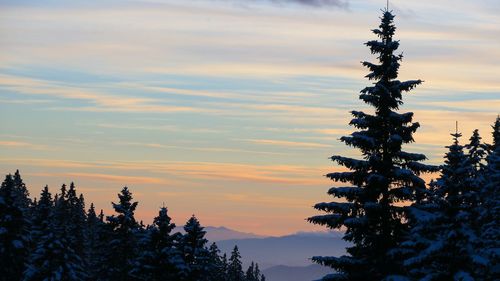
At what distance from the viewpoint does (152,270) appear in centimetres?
6894

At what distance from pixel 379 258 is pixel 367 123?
5437mm

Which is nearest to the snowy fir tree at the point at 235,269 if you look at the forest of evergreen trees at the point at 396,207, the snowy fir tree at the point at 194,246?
the snowy fir tree at the point at 194,246

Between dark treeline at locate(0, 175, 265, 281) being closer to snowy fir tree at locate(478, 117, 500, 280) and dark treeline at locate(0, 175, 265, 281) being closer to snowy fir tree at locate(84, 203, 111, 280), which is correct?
snowy fir tree at locate(84, 203, 111, 280)

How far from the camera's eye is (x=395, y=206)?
3312 cm

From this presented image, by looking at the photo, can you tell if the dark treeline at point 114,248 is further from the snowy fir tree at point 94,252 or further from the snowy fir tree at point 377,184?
the snowy fir tree at point 377,184

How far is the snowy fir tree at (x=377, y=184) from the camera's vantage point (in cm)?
3275

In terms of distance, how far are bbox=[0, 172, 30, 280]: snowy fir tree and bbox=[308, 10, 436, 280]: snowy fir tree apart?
46655mm

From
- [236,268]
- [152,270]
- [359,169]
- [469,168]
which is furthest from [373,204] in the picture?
[236,268]

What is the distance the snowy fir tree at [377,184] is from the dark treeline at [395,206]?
0.04 m

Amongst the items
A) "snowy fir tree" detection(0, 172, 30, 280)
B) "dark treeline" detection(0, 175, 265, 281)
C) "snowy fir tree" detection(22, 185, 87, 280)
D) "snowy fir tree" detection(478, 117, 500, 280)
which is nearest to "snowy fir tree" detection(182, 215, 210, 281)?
"dark treeline" detection(0, 175, 265, 281)

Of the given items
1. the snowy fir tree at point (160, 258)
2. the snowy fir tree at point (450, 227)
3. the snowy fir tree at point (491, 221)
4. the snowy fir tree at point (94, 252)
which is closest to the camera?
the snowy fir tree at point (450, 227)

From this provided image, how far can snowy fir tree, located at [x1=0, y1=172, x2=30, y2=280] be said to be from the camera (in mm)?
73250

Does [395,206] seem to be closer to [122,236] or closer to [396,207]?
[396,207]

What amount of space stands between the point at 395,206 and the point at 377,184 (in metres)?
1.18
